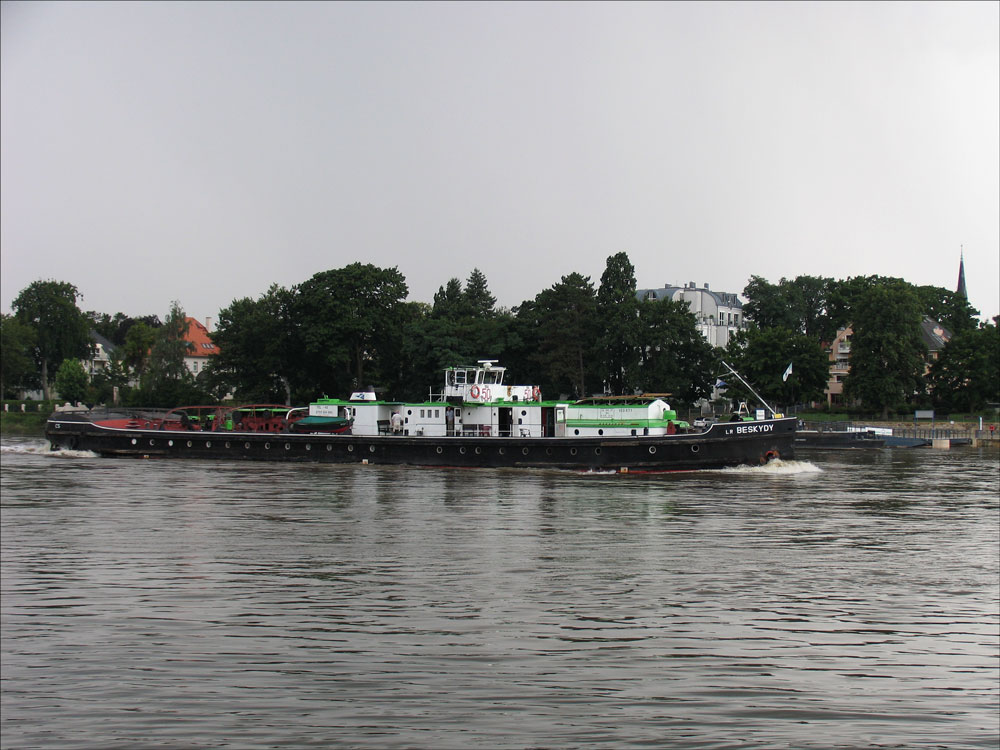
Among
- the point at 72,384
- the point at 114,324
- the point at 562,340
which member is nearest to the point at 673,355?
the point at 562,340

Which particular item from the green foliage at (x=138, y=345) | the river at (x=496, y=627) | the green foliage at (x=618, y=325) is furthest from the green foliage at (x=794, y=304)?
the river at (x=496, y=627)

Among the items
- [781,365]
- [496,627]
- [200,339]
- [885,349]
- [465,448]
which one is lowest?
[496,627]

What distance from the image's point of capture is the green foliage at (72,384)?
109 metres

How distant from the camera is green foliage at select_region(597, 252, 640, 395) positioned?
81.0 metres

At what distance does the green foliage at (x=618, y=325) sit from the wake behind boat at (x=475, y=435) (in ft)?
92.3

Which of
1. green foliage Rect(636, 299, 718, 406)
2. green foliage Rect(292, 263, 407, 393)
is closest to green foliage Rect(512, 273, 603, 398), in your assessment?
green foliage Rect(636, 299, 718, 406)

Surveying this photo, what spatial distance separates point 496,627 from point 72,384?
10568 centimetres

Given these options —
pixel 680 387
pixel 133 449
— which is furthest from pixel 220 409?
pixel 680 387

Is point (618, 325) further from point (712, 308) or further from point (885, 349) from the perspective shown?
point (712, 308)

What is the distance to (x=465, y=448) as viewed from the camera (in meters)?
49.5

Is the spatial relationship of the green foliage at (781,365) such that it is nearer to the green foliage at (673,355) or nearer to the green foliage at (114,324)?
the green foliage at (673,355)

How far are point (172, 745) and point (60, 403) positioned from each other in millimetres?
108129

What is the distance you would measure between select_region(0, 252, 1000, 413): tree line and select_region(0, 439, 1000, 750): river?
50143mm

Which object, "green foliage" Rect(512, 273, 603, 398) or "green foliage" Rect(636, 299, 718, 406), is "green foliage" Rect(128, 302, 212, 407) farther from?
"green foliage" Rect(636, 299, 718, 406)
